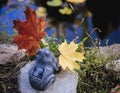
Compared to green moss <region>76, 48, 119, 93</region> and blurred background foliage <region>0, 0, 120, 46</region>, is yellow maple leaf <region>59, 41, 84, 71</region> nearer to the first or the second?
green moss <region>76, 48, 119, 93</region>

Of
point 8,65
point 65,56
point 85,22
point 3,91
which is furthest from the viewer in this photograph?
point 85,22

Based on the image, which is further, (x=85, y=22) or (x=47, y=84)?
(x=85, y=22)

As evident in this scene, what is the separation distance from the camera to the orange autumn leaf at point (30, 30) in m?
1.87

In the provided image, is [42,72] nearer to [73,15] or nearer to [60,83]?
[60,83]

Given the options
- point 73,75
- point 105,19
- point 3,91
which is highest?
point 73,75

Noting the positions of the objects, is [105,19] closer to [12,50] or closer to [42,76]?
[12,50]

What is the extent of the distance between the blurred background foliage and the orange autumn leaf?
91 cm

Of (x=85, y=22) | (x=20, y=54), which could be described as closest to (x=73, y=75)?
(x=20, y=54)

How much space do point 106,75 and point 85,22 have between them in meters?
0.99

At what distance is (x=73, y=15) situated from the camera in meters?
3.19

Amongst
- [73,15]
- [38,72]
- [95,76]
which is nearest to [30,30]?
[38,72]

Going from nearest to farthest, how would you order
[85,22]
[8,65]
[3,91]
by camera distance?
1. [3,91]
2. [8,65]
3. [85,22]

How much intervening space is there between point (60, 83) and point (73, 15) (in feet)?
4.62

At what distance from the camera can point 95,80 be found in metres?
2.15
